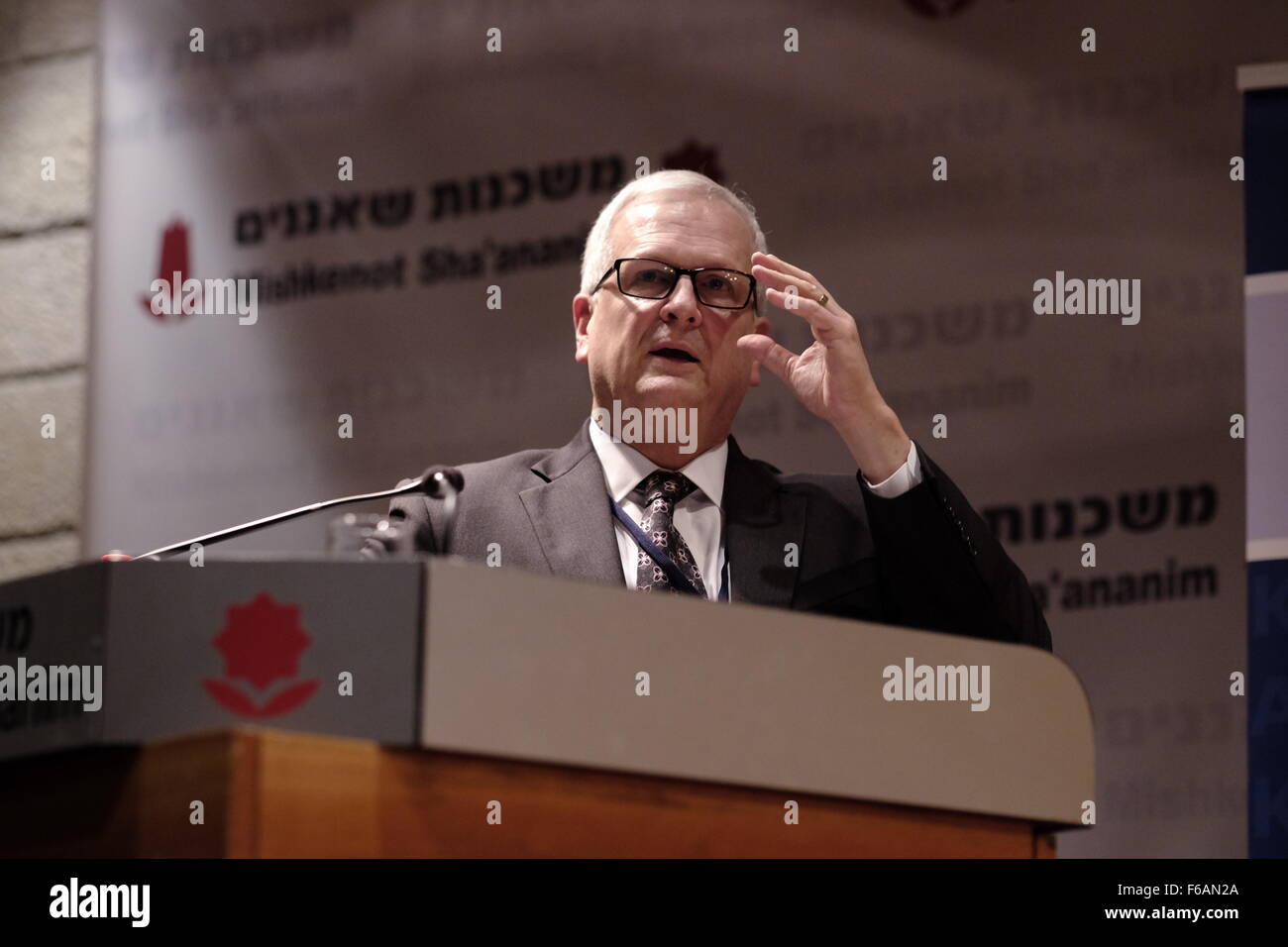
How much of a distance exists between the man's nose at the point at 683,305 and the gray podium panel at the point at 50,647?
120cm

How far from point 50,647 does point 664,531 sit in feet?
3.30

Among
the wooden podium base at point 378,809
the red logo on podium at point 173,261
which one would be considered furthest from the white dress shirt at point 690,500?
the red logo on podium at point 173,261

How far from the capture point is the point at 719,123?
355 cm

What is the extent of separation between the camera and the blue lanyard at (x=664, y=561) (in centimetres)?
204

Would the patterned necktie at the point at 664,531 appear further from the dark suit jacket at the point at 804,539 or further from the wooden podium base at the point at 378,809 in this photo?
the wooden podium base at the point at 378,809

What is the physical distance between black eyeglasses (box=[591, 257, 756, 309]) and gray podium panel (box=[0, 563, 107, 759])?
1214 millimetres

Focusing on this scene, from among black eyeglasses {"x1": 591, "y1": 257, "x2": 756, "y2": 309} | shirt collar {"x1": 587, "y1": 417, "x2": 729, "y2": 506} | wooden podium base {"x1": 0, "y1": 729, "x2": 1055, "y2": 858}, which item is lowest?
wooden podium base {"x1": 0, "y1": 729, "x2": 1055, "y2": 858}

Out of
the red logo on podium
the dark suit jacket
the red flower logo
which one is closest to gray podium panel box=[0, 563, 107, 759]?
the red flower logo

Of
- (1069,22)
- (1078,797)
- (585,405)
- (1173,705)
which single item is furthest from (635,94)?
(1078,797)

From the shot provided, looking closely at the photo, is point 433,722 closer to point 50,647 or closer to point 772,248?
point 50,647

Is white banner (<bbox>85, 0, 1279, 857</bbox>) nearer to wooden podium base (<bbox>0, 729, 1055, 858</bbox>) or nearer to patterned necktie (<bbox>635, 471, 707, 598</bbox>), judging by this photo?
patterned necktie (<bbox>635, 471, 707, 598</bbox>)

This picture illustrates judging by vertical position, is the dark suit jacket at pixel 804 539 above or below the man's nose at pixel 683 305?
below

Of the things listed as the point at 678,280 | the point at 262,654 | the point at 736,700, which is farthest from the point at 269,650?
the point at 678,280

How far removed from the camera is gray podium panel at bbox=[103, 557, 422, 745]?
3.86 feet
